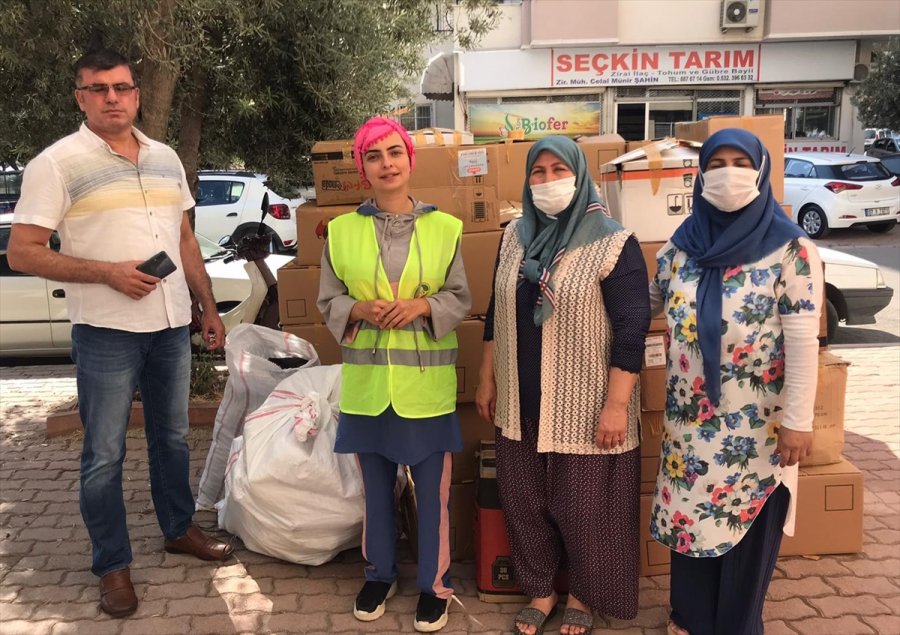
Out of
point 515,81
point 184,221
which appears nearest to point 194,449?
point 184,221

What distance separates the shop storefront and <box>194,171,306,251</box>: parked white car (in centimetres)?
774

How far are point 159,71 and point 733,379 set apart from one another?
3.64 meters

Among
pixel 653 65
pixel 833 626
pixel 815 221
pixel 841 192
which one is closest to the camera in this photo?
pixel 833 626

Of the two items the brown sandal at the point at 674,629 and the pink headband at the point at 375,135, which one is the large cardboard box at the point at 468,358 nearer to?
the pink headband at the point at 375,135

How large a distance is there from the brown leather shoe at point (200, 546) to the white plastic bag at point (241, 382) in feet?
1.59

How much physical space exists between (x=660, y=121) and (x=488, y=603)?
18187mm

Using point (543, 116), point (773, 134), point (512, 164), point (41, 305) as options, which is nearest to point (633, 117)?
point (543, 116)

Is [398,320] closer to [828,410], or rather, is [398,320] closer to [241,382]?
[241,382]

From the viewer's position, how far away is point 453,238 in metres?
2.82

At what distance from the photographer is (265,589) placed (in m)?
3.23

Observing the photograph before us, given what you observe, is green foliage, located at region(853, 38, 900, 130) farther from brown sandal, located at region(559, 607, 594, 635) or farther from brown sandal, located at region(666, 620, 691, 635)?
brown sandal, located at region(559, 607, 594, 635)

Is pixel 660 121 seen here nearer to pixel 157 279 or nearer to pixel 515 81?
pixel 515 81

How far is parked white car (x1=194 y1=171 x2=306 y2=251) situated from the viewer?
11.9m

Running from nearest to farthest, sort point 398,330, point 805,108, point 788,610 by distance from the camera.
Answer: point 398,330 → point 788,610 → point 805,108
